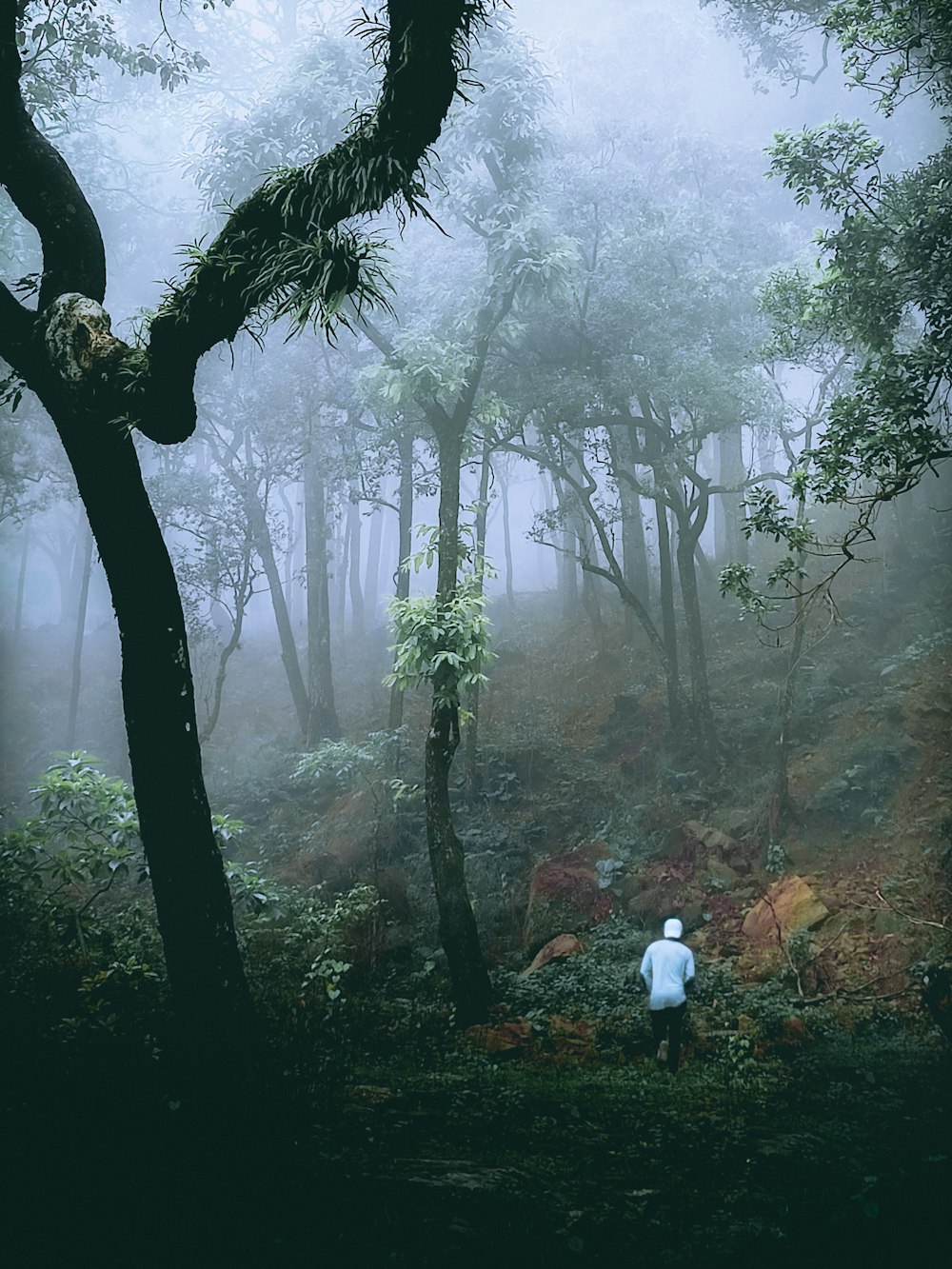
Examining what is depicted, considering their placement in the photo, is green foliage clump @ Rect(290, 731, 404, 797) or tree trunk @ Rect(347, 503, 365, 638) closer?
green foliage clump @ Rect(290, 731, 404, 797)

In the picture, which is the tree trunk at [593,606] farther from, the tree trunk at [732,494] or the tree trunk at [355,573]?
the tree trunk at [355,573]

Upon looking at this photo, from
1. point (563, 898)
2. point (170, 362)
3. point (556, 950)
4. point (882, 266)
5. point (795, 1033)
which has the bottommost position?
point (795, 1033)

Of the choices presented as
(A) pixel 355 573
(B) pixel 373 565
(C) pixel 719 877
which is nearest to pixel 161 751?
(C) pixel 719 877

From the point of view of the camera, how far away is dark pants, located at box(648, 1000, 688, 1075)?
7.70 meters

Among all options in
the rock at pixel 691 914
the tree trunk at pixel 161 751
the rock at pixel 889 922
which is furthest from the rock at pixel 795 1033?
the tree trunk at pixel 161 751

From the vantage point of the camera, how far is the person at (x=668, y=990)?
7.72 meters

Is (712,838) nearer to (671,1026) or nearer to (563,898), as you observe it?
(563,898)

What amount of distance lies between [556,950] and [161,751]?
6.75m

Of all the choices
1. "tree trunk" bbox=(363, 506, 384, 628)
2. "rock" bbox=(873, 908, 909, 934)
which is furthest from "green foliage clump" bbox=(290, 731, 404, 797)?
"tree trunk" bbox=(363, 506, 384, 628)

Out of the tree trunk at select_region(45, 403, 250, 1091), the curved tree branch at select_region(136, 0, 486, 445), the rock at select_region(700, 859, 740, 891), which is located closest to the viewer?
the curved tree branch at select_region(136, 0, 486, 445)

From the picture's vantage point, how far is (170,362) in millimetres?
5027

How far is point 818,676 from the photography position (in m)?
15.1

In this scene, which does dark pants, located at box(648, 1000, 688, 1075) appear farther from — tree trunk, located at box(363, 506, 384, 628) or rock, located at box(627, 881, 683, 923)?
tree trunk, located at box(363, 506, 384, 628)

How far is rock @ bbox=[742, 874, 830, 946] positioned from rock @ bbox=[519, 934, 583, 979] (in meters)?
2.23
